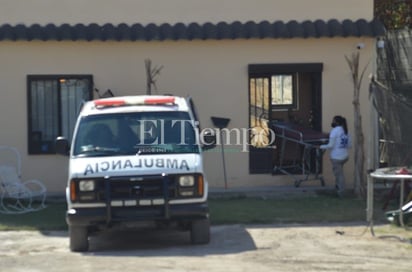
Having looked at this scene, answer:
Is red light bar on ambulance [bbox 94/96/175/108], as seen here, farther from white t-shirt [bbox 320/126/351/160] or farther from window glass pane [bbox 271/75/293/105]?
window glass pane [bbox 271/75/293/105]

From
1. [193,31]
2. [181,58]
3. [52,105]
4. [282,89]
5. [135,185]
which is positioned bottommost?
[135,185]

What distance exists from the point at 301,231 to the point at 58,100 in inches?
259

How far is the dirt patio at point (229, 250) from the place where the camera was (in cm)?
1017

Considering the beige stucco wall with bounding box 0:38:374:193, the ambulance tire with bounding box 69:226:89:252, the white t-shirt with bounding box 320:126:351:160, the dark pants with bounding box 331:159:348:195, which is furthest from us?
the beige stucco wall with bounding box 0:38:374:193

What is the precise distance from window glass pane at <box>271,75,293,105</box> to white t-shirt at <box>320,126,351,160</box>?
2.50 meters

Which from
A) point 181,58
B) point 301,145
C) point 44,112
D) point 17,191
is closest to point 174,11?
point 181,58

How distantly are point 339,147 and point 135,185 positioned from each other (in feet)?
19.2

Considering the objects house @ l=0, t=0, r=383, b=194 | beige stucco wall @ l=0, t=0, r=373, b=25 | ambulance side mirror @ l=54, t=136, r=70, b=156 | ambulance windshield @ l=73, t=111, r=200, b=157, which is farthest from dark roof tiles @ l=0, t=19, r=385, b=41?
ambulance windshield @ l=73, t=111, r=200, b=157

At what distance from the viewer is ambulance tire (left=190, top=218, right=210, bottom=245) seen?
446 inches

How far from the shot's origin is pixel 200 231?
11.4 metres

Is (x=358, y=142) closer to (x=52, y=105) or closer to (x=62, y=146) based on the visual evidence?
(x=62, y=146)

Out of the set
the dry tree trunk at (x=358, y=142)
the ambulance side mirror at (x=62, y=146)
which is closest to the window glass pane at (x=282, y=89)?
the dry tree trunk at (x=358, y=142)

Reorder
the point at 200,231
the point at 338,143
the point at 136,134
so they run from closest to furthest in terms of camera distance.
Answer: the point at 200,231
the point at 136,134
the point at 338,143

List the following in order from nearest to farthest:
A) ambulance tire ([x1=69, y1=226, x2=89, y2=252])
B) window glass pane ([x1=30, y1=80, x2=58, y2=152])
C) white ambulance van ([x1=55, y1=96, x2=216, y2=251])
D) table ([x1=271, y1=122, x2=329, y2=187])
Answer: white ambulance van ([x1=55, y1=96, x2=216, y2=251]) < ambulance tire ([x1=69, y1=226, x2=89, y2=252]) < table ([x1=271, y1=122, x2=329, y2=187]) < window glass pane ([x1=30, y1=80, x2=58, y2=152])
